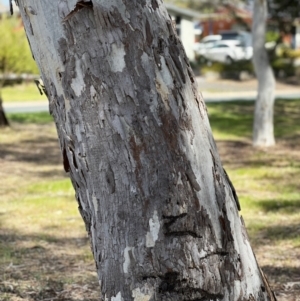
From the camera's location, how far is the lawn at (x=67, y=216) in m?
5.51

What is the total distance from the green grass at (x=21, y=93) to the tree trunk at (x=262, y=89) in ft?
43.7

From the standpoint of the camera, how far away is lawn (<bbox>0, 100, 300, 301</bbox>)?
18.1ft

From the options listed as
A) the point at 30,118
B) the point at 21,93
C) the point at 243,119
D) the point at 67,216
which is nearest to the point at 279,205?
the point at 67,216

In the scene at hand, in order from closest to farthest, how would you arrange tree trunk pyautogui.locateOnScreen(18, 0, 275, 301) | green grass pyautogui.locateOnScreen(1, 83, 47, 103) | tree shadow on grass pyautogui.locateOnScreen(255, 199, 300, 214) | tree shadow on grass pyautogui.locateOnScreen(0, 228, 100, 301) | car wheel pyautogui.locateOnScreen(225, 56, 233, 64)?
tree trunk pyautogui.locateOnScreen(18, 0, 275, 301) < tree shadow on grass pyautogui.locateOnScreen(0, 228, 100, 301) < tree shadow on grass pyautogui.locateOnScreen(255, 199, 300, 214) < green grass pyautogui.locateOnScreen(1, 83, 47, 103) < car wheel pyautogui.locateOnScreen(225, 56, 233, 64)

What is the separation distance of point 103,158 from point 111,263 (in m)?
0.42

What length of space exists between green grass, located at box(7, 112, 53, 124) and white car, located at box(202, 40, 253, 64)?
20917 millimetres

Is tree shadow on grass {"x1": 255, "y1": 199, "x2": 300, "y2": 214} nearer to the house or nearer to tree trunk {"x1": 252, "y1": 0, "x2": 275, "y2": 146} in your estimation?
tree trunk {"x1": 252, "y1": 0, "x2": 275, "y2": 146}

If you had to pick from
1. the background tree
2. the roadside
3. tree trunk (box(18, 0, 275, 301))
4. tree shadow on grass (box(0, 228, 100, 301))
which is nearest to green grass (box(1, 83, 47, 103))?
the background tree

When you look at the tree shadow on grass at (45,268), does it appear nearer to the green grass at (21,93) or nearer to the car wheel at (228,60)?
the green grass at (21,93)

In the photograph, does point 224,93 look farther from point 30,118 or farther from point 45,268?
point 45,268

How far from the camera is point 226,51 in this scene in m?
44.0

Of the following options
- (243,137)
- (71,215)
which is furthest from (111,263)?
(243,137)

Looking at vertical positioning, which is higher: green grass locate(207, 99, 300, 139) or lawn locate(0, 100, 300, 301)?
lawn locate(0, 100, 300, 301)

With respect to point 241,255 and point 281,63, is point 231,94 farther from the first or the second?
point 241,255
